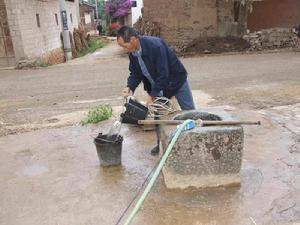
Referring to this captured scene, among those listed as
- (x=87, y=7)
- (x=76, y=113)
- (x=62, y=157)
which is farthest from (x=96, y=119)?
(x=87, y=7)

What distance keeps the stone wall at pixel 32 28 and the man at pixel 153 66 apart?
421 inches

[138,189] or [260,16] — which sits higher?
[260,16]

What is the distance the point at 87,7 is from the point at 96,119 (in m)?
43.8

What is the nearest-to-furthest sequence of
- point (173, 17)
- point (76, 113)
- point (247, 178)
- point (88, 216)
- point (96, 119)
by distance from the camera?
point (88, 216)
point (247, 178)
point (96, 119)
point (76, 113)
point (173, 17)

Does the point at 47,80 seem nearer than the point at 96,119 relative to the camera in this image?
No

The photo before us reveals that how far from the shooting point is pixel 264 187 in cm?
384

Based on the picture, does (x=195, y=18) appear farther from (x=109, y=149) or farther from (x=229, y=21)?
(x=109, y=149)

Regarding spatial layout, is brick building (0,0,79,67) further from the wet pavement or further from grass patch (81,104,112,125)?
the wet pavement

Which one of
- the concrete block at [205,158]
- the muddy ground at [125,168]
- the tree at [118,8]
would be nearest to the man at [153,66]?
the concrete block at [205,158]

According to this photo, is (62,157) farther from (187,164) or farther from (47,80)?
(47,80)

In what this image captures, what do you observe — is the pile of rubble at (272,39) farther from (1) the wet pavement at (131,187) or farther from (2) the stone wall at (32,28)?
(1) the wet pavement at (131,187)

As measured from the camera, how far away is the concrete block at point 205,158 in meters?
3.68

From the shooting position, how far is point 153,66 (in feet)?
14.0

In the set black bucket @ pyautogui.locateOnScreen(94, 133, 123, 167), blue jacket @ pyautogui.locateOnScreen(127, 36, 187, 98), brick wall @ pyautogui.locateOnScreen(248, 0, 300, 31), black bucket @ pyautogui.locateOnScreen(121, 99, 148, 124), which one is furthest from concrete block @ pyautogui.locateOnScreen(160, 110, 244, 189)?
brick wall @ pyautogui.locateOnScreen(248, 0, 300, 31)
